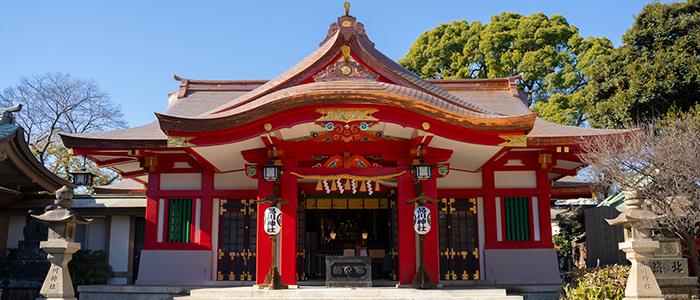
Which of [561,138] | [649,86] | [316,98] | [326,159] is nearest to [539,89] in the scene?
[649,86]

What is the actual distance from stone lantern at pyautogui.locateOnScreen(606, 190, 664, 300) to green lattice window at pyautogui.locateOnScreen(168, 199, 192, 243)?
29.0 feet

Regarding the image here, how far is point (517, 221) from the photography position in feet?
38.9

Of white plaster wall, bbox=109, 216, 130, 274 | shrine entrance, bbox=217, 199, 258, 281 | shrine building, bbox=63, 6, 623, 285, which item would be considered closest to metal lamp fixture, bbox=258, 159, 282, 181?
shrine building, bbox=63, 6, 623, 285

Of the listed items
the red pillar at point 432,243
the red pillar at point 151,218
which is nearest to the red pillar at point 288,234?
the red pillar at point 432,243

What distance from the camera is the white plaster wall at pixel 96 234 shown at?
44.4 ft

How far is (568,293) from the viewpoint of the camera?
9.28 m

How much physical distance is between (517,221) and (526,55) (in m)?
14.9

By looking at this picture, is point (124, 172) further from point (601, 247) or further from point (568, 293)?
point (601, 247)

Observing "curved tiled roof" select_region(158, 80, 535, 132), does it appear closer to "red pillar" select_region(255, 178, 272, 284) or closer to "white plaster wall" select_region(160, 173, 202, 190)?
"red pillar" select_region(255, 178, 272, 284)

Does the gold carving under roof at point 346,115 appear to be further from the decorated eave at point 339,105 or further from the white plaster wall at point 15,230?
the white plaster wall at point 15,230

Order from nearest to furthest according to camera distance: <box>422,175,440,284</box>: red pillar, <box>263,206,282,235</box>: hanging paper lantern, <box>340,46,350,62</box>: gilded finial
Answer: <box>263,206,282,235</box>: hanging paper lantern
<box>422,175,440,284</box>: red pillar
<box>340,46,350,62</box>: gilded finial

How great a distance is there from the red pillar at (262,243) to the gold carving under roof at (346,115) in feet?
6.68

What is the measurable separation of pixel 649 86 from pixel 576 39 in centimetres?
955

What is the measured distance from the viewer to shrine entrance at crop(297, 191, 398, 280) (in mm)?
12141
